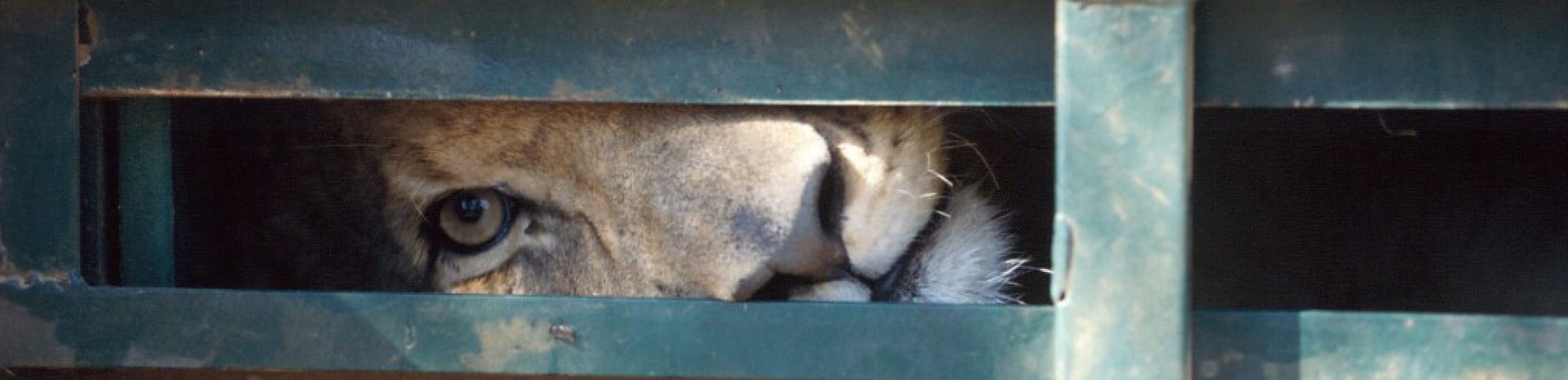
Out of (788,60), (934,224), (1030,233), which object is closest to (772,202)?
(788,60)

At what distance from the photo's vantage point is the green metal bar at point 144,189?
191cm

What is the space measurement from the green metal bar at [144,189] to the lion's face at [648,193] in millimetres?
502

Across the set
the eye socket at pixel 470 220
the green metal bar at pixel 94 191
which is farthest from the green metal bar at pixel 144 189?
the eye socket at pixel 470 220

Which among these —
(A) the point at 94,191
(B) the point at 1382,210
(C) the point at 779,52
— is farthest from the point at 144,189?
(B) the point at 1382,210

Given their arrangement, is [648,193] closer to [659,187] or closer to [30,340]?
[659,187]

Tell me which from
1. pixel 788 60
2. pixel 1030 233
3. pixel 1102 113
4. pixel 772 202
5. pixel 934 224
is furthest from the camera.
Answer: pixel 1030 233

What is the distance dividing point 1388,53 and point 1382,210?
126 cm

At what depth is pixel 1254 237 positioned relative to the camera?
2902 millimetres

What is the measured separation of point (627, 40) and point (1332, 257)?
1.65m

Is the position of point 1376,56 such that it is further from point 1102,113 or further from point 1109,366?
point 1109,366

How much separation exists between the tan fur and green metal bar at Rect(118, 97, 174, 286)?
50 cm

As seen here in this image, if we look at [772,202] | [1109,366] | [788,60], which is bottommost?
[1109,366]

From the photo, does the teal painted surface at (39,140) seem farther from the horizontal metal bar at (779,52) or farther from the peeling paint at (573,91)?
the peeling paint at (573,91)

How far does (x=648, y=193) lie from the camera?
209 cm
